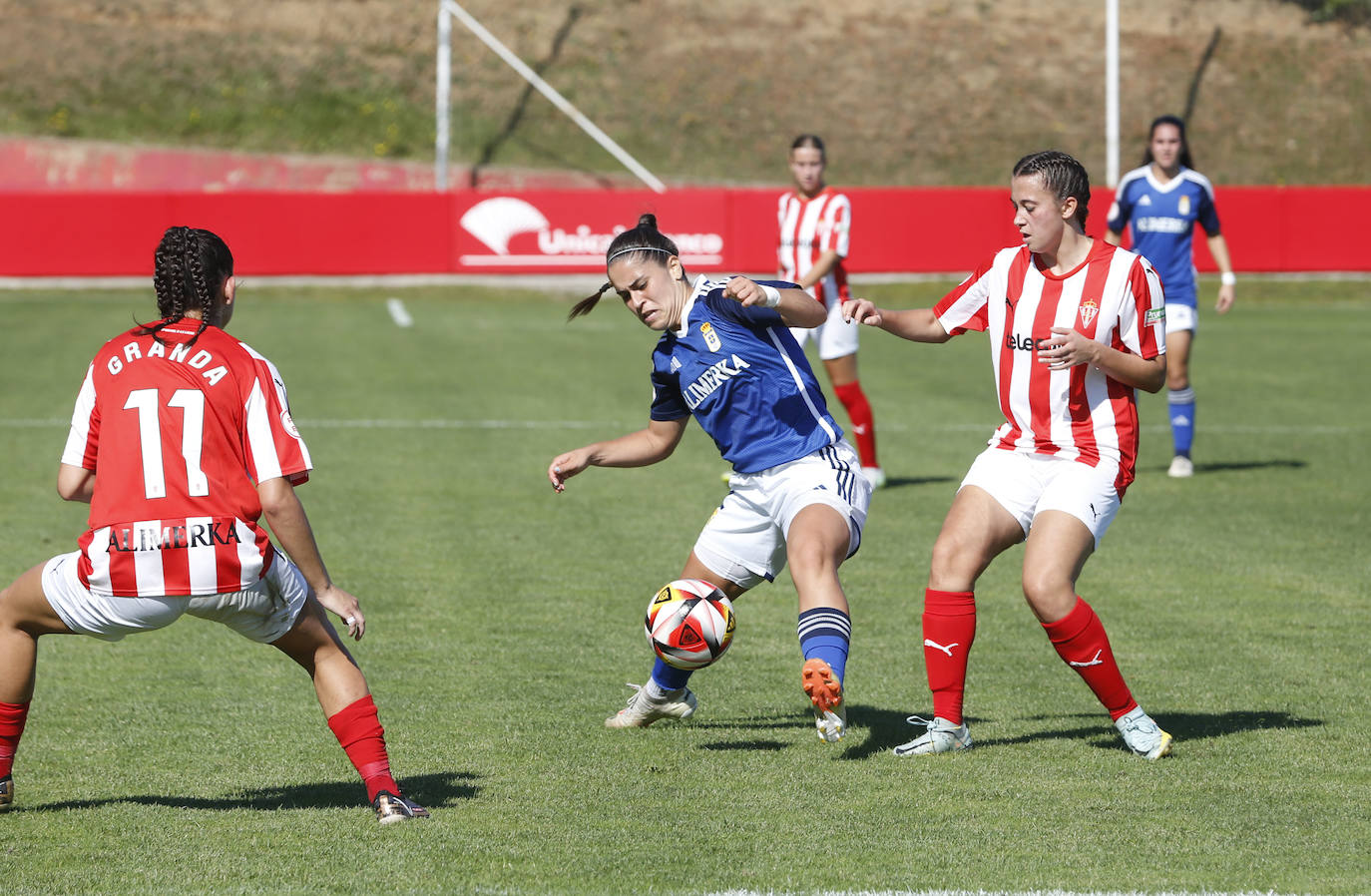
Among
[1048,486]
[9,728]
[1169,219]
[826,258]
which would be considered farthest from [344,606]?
[1169,219]

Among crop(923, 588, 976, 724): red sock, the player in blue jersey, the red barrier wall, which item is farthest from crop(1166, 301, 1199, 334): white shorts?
the red barrier wall

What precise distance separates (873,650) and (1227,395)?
409 inches

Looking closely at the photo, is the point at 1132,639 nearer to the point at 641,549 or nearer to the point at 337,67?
the point at 641,549

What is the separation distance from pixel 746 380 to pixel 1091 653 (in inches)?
58.4

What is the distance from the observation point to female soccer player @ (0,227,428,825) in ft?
14.8

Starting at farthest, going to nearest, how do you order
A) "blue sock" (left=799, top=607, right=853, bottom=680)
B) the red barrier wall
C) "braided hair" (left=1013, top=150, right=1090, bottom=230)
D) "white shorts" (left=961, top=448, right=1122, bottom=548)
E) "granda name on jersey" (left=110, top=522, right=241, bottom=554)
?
the red barrier wall
"white shorts" (left=961, top=448, right=1122, bottom=548)
"braided hair" (left=1013, top=150, right=1090, bottom=230)
"blue sock" (left=799, top=607, right=853, bottom=680)
"granda name on jersey" (left=110, top=522, right=241, bottom=554)

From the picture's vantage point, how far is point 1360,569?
8.72 meters

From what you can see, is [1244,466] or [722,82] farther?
[722,82]

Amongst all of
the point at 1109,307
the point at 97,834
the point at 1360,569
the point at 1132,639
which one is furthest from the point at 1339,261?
the point at 97,834

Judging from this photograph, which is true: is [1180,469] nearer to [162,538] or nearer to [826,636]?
[826,636]

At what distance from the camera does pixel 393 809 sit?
4.78 meters

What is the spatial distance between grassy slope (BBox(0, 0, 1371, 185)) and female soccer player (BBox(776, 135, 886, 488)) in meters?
26.8

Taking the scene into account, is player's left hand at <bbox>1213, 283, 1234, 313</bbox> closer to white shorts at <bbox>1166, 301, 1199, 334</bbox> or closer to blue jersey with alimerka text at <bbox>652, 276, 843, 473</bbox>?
white shorts at <bbox>1166, 301, 1199, 334</bbox>

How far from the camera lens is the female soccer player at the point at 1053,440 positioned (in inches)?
212
